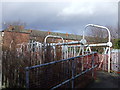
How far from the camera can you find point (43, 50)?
187 inches

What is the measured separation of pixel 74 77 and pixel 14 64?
1.96 meters

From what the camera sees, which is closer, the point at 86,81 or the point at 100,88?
the point at 100,88

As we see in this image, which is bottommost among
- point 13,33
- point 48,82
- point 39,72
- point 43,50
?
point 48,82

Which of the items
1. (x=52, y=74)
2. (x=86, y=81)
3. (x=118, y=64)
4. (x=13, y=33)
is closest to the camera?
(x=52, y=74)

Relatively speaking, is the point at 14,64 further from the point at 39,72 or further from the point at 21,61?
the point at 39,72

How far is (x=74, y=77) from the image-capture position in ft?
12.6

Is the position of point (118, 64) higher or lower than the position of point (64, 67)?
lower

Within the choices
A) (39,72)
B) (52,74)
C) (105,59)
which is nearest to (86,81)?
(52,74)

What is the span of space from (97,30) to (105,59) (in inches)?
610

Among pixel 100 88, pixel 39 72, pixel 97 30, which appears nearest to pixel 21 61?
pixel 39 72

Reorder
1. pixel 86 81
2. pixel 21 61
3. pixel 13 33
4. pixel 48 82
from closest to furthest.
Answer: pixel 48 82
pixel 86 81
pixel 21 61
pixel 13 33

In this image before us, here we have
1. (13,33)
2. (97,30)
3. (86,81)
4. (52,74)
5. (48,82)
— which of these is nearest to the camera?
(48,82)

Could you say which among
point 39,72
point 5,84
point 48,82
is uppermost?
point 39,72

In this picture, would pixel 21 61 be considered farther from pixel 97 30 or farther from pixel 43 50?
pixel 97 30
